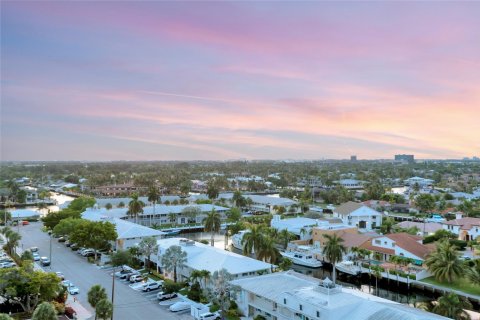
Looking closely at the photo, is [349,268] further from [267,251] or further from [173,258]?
[173,258]

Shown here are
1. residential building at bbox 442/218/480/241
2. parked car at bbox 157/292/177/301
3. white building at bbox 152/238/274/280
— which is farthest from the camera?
residential building at bbox 442/218/480/241

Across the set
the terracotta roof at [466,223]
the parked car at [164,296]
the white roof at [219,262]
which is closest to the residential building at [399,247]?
the terracotta roof at [466,223]

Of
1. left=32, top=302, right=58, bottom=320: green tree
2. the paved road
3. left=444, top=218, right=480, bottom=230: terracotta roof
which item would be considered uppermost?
left=444, top=218, right=480, bottom=230: terracotta roof

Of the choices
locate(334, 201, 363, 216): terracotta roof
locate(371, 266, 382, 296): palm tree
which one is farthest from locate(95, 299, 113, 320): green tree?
locate(334, 201, 363, 216): terracotta roof

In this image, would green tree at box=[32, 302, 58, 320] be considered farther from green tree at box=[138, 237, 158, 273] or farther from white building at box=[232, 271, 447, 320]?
green tree at box=[138, 237, 158, 273]

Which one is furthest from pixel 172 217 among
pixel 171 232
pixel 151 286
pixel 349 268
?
pixel 151 286

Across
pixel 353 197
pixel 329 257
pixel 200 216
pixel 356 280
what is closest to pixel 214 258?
pixel 329 257

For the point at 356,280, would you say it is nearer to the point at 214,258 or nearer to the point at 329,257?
the point at 329,257
